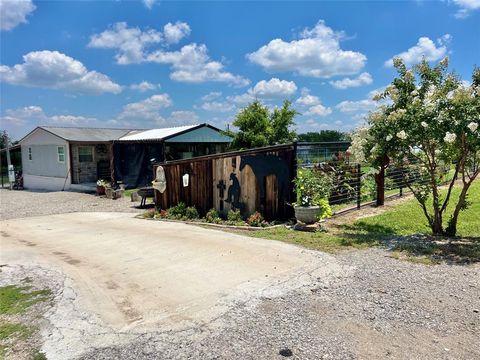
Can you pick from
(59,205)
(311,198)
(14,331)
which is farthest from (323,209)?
(59,205)

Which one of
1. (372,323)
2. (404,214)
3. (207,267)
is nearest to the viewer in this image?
(372,323)

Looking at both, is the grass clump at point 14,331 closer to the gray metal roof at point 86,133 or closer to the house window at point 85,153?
the gray metal roof at point 86,133

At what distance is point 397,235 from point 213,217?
15.5 feet

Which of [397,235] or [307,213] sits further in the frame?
[307,213]

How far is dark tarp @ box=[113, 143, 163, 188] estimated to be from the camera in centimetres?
2006

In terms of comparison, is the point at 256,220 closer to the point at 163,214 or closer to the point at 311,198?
the point at 311,198

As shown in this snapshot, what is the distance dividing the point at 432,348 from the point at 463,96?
4.31 m

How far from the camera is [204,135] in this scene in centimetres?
2411

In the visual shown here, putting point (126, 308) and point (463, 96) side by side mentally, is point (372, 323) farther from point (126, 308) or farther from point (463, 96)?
point (463, 96)

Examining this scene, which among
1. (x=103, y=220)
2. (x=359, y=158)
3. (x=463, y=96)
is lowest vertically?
(x=103, y=220)

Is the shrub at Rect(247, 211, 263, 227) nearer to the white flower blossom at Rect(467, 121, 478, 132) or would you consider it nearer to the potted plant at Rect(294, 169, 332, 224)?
the potted plant at Rect(294, 169, 332, 224)

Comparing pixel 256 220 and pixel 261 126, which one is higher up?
pixel 261 126

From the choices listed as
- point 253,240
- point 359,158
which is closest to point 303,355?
point 253,240

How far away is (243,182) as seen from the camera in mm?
9789
